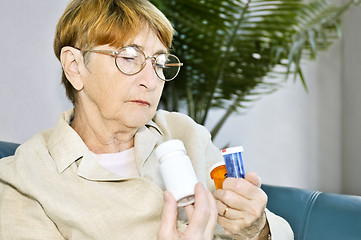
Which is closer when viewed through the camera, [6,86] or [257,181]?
[257,181]

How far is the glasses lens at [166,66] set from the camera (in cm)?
108

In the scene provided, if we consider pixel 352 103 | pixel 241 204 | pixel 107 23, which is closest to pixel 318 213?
pixel 241 204

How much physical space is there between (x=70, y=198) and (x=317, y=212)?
676mm

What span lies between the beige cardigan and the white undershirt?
79 millimetres

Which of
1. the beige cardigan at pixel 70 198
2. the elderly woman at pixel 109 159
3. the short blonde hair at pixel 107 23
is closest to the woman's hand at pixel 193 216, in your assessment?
the elderly woman at pixel 109 159

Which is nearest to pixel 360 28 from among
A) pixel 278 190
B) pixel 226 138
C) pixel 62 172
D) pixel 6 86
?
pixel 226 138

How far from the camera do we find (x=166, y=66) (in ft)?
3.64

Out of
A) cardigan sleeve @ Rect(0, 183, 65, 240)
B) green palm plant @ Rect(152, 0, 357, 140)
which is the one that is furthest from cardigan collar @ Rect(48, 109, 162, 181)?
green palm plant @ Rect(152, 0, 357, 140)

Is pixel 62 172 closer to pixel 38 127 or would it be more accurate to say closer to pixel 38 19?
pixel 38 127

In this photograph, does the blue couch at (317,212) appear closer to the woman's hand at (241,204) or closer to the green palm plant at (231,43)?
the woman's hand at (241,204)

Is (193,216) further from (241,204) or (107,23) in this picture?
(107,23)

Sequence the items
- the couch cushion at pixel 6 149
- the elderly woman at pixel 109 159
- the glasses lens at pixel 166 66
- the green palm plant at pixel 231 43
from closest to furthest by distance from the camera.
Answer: the elderly woman at pixel 109 159 < the glasses lens at pixel 166 66 < the couch cushion at pixel 6 149 < the green palm plant at pixel 231 43

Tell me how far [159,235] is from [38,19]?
108 centimetres

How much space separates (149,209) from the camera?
1008 millimetres
